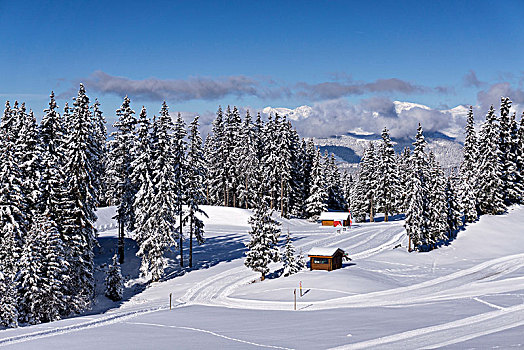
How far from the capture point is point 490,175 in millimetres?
70750

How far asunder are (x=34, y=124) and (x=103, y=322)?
860 inches

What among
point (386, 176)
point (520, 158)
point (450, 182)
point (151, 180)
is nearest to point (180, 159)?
point (151, 180)

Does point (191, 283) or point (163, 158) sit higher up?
point (163, 158)

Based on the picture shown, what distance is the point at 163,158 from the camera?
47.3 m

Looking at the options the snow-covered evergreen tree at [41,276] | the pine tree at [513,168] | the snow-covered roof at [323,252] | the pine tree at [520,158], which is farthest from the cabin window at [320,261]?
the pine tree at [520,158]

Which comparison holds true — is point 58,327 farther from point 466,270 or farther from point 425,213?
point 425,213

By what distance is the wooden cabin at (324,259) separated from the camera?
4678 centimetres

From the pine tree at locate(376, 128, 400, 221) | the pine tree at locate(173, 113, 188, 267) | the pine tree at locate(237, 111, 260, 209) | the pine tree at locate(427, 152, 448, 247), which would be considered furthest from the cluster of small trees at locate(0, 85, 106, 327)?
the pine tree at locate(376, 128, 400, 221)

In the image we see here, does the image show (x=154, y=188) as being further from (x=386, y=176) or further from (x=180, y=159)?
(x=386, y=176)

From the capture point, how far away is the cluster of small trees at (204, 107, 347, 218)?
78125 mm

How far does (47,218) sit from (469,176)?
2586 inches

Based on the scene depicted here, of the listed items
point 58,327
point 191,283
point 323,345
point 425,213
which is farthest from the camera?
point 425,213

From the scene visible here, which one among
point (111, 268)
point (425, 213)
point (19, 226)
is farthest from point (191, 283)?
point (425, 213)

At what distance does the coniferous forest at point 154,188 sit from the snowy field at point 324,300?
3275 millimetres
